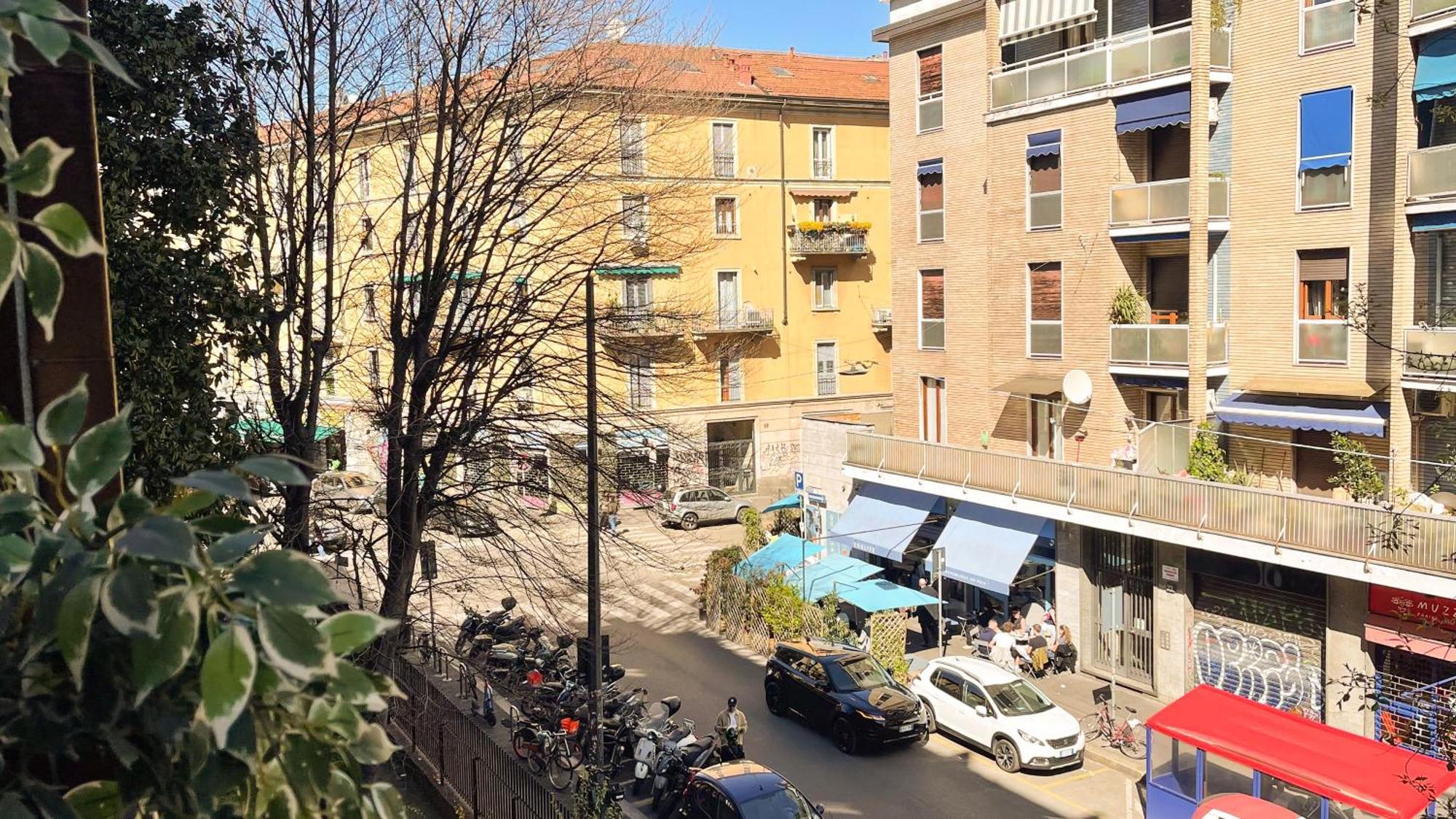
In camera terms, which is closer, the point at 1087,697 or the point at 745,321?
the point at 1087,697

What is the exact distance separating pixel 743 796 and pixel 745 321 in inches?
1100

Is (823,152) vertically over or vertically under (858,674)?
over

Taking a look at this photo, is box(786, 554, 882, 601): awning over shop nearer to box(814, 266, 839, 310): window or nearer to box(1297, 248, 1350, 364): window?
box(1297, 248, 1350, 364): window

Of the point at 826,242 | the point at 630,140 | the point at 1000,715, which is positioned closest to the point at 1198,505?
the point at 1000,715

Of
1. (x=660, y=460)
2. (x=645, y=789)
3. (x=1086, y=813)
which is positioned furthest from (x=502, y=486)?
(x=1086, y=813)

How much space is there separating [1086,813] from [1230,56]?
13532 millimetres

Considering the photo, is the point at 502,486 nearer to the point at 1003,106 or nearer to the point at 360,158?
the point at 360,158

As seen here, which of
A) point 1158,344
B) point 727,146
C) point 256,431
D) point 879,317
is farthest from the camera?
point 879,317

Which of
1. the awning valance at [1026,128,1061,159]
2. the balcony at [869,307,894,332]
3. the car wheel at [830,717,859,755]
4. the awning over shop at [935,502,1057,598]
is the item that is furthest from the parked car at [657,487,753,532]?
the car wheel at [830,717,859,755]

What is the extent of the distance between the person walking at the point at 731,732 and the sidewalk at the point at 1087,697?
5.58m

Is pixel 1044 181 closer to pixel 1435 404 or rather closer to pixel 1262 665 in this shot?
pixel 1435 404

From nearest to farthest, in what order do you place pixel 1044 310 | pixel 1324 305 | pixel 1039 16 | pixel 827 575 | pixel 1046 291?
pixel 1324 305 → pixel 1039 16 → pixel 827 575 → pixel 1046 291 → pixel 1044 310

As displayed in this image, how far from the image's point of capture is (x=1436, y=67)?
17.1m

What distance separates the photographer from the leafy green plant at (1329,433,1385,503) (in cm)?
1833
